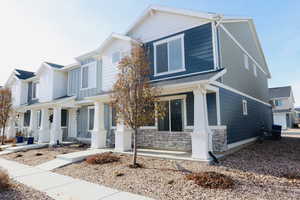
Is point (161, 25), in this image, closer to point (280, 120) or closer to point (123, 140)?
point (123, 140)

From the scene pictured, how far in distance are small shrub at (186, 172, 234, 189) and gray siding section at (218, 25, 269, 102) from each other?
6094mm

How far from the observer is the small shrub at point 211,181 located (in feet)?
15.8

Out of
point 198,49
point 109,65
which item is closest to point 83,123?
point 109,65

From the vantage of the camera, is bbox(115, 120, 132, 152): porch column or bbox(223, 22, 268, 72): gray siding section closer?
bbox(115, 120, 132, 152): porch column

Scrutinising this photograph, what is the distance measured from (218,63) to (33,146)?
13.9 m

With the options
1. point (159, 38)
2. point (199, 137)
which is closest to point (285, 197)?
point (199, 137)

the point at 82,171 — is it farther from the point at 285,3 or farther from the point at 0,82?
the point at 0,82

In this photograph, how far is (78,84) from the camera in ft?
52.2

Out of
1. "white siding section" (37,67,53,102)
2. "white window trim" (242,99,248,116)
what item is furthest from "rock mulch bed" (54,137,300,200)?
"white siding section" (37,67,53,102)

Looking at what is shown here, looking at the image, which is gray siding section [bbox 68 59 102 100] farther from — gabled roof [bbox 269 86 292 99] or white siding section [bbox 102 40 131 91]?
gabled roof [bbox 269 86 292 99]

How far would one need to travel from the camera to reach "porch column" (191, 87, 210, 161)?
23.5 feet

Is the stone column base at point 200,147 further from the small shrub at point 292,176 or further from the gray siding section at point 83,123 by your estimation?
the gray siding section at point 83,123

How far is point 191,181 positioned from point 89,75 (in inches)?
482

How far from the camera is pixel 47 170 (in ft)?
24.0
